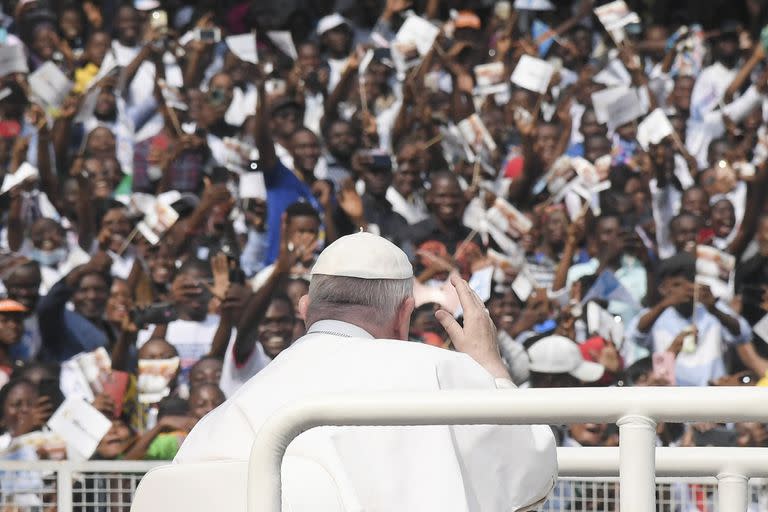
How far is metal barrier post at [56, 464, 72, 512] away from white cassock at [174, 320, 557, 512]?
103 centimetres

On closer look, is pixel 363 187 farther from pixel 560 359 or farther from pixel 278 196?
pixel 560 359

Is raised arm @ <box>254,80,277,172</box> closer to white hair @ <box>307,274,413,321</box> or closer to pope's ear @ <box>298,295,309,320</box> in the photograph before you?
pope's ear @ <box>298,295,309,320</box>

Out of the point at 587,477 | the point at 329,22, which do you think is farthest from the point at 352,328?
the point at 329,22

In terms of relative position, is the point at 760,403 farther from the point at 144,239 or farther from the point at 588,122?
the point at 588,122

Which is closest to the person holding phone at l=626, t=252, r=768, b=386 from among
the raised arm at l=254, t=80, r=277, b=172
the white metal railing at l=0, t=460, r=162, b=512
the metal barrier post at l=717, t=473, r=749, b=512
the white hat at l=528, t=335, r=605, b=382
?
the white hat at l=528, t=335, r=605, b=382

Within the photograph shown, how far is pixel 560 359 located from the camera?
6.39 m

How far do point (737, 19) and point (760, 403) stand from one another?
20.6 ft

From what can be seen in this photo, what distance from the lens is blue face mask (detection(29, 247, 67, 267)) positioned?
6.89m

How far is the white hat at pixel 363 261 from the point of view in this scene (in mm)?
3029

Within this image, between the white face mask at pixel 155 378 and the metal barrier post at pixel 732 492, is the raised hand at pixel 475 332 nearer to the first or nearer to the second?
the metal barrier post at pixel 732 492

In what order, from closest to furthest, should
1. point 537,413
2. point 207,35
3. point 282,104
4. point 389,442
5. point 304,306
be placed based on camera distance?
point 537,413
point 389,442
point 304,306
point 282,104
point 207,35

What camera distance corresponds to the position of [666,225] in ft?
23.9

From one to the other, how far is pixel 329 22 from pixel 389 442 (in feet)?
17.1

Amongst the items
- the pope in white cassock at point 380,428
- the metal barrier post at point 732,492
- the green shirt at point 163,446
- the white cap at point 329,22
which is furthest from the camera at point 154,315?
the metal barrier post at point 732,492
